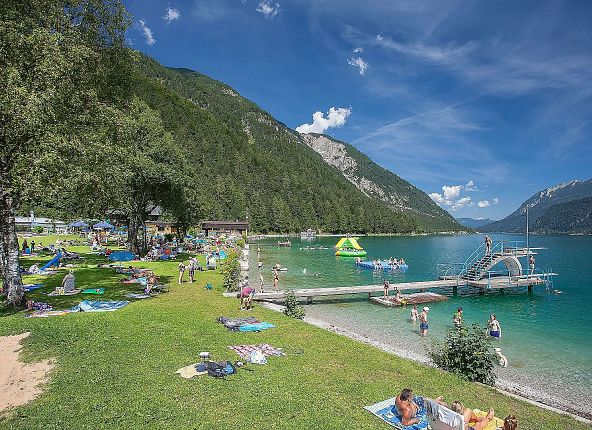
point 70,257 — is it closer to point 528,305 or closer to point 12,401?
point 12,401

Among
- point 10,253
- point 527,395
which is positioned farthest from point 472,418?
point 10,253

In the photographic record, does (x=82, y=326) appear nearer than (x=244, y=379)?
No

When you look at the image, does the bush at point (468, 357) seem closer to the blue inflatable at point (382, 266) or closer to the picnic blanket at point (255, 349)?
the picnic blanket at point (255, 349)

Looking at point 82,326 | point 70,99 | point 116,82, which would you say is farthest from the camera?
point 116,82

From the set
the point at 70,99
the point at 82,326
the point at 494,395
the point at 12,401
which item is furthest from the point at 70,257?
the point at 494,395

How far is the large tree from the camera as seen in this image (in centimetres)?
1642

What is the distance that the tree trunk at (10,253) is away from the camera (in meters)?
17.6

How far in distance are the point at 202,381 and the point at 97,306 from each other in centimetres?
1103

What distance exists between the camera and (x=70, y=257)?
37938 mm

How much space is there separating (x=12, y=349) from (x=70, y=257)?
1111 inches

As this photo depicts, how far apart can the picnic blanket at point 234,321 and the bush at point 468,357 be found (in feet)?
26.9

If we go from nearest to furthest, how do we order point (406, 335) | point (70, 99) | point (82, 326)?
1. point (82, 326)
2. point (70, 99)
3. point (406, 335)

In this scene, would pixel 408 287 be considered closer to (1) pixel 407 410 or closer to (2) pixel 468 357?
(2) pixel 468 357

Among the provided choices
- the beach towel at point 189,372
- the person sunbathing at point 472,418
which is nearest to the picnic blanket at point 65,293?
the beach towel at point 189,372
